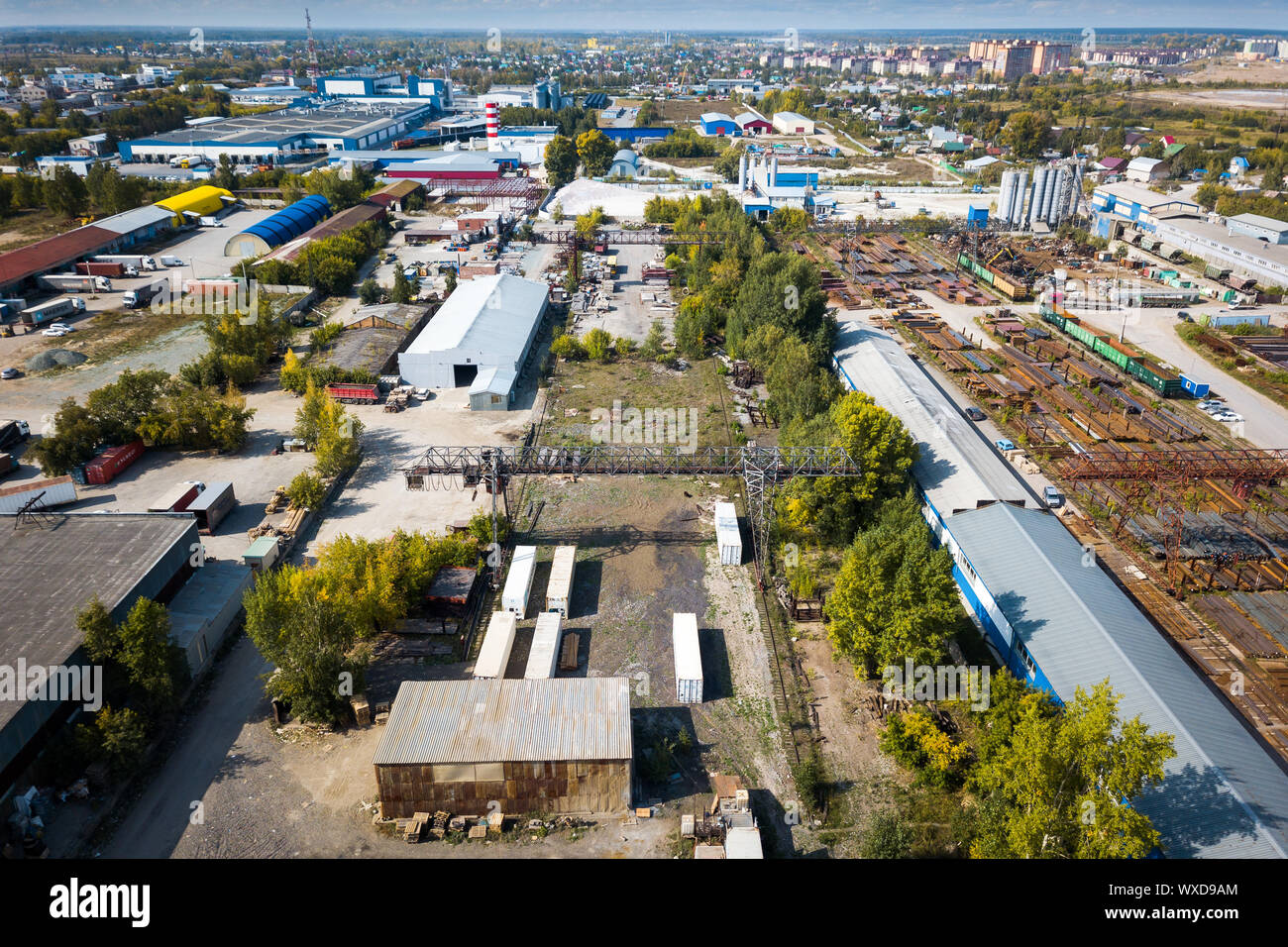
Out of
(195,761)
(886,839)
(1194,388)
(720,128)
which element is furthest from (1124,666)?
(720,128)

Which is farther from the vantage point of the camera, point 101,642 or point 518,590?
point 518,590

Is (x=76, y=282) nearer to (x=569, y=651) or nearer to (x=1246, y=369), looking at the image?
(x=569, y=651)

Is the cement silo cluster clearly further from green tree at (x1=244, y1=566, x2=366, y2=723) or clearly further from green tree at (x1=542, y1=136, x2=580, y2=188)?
green tree at (x1=244, y1=566, x2=366, y2=723)

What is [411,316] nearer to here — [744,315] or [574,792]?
[744,315]

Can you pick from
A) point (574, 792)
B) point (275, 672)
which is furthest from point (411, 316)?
point (574, 792)

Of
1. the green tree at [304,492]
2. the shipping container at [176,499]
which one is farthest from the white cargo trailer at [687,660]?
the shipping container at [176,499]
